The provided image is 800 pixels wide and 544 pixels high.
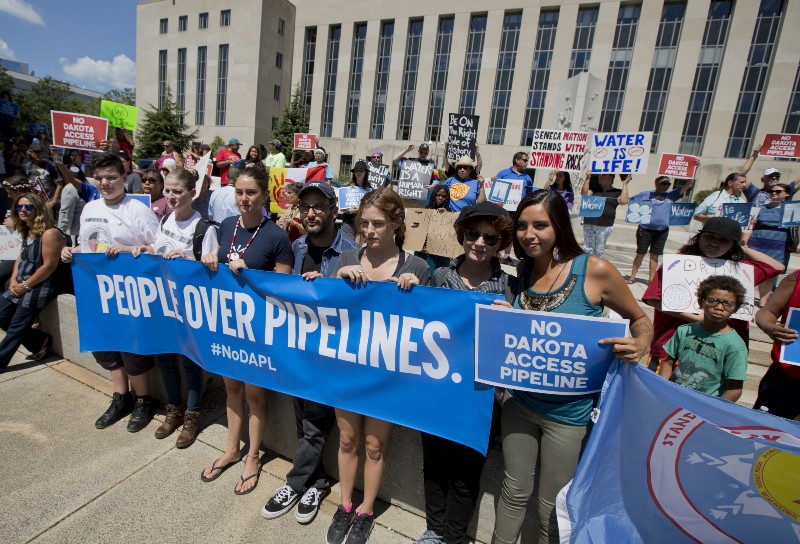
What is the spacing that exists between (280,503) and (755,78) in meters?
37.3

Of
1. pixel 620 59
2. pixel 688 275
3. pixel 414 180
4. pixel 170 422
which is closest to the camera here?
pixel 688 275

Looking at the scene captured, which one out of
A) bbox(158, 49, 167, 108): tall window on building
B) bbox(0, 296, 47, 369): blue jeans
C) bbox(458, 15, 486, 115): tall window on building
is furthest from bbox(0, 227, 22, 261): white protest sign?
bbox(158, 49, 167, 108): tall window on building

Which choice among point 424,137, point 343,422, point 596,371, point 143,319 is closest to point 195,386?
point 143,319

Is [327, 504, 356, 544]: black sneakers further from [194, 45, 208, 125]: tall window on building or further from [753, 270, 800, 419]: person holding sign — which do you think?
[194, 45, 208, 125]: tall window on building

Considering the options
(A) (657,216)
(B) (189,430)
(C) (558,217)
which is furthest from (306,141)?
(C) (558,217)

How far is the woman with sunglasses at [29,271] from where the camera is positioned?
3.75 metres

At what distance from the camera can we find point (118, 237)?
133 inches

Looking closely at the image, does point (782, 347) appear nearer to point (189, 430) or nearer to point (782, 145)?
point (189, 430)

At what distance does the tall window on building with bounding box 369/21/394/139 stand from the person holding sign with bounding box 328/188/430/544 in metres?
37.1

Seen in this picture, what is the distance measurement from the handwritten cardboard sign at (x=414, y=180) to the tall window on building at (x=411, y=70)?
102 feet

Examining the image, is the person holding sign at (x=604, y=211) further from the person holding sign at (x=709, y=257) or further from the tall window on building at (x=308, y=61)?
Answer: the tall window on building at (x=308, y=61)

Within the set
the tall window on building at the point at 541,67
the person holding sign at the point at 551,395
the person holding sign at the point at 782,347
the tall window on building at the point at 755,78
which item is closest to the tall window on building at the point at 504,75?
the tall window on building at the point at 541,67

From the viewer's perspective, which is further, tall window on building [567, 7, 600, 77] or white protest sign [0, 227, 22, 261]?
tall window on building [567, 7, 600, 77]

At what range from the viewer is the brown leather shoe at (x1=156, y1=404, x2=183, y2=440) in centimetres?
321
